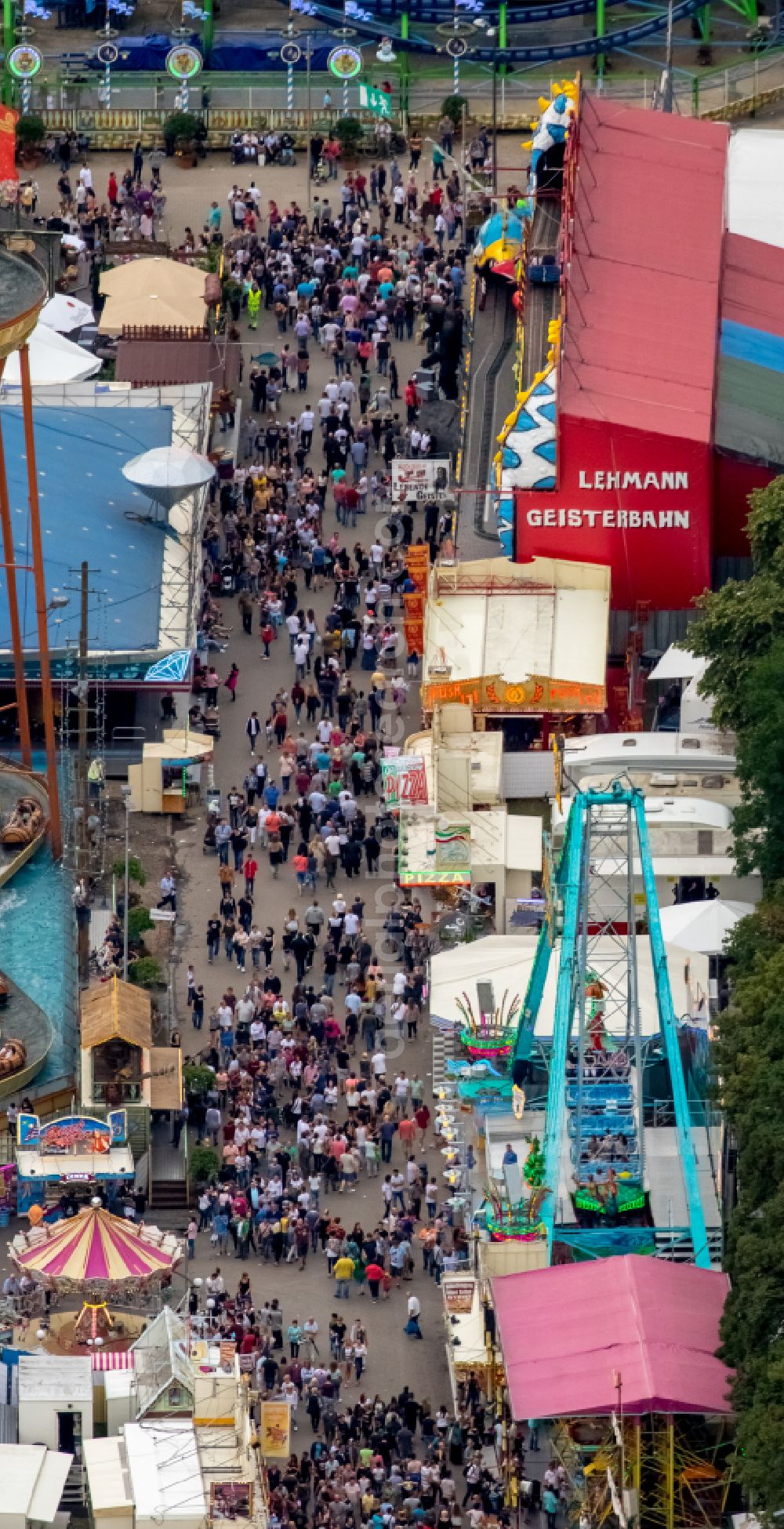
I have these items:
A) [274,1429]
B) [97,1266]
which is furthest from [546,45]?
[274,1429]

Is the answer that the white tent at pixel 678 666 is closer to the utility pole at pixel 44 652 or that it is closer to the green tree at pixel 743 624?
the green tree at pixel 743 624

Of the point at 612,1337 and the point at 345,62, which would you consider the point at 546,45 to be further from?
the point at 612,1337

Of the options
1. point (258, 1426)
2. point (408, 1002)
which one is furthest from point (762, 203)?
point (258, 1426)

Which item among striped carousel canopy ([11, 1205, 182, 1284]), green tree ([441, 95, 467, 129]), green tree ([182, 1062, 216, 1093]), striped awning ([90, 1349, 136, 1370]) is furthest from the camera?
green tree ([441, 95, 467, 129])

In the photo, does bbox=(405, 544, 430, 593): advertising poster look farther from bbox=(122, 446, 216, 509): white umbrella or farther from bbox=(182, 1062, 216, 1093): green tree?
bbox=(182, 1062, 216, 1093): green tree

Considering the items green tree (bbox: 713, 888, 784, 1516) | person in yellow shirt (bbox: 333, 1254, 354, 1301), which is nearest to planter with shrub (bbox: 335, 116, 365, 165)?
green tree (bbox: 713, 888, 784, 1516)
